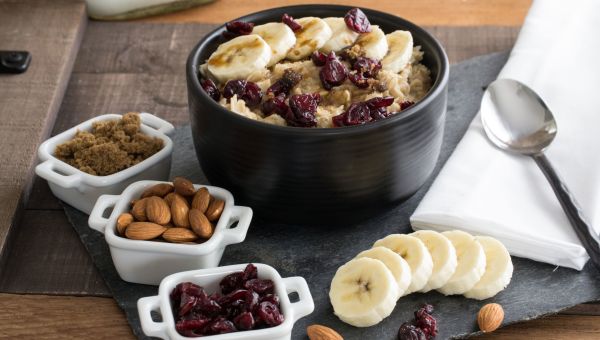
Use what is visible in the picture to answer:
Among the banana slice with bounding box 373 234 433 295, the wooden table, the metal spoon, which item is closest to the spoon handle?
→ the metal spoon

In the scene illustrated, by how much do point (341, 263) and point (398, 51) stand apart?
0.50 meters

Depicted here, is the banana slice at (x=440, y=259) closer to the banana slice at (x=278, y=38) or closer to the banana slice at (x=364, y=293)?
the banana slice at (x=364, y=293)

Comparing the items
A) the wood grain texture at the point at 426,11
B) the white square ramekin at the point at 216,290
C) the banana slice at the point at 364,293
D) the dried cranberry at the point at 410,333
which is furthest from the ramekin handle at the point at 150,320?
the wood grain texture at the point at 426,11

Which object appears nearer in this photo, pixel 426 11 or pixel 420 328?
pixel 420 328

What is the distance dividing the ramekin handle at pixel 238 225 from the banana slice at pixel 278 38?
0.36 meters

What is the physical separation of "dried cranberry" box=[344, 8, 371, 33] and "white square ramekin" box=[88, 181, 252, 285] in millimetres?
484

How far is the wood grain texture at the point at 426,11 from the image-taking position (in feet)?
9.69

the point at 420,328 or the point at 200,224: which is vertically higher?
the point at 200,224

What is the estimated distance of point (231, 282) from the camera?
178cm

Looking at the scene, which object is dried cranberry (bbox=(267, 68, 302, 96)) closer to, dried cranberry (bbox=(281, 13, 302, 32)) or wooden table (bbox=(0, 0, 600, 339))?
dried cranberry (bbox=(281, 13, 302, 32))

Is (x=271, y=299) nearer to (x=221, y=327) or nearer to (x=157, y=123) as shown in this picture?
(x=221, y=327)

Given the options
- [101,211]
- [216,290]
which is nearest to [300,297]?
[216,290]

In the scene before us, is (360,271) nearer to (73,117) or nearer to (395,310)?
(395,310)

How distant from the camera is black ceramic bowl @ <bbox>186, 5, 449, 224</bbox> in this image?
73.5 inches
